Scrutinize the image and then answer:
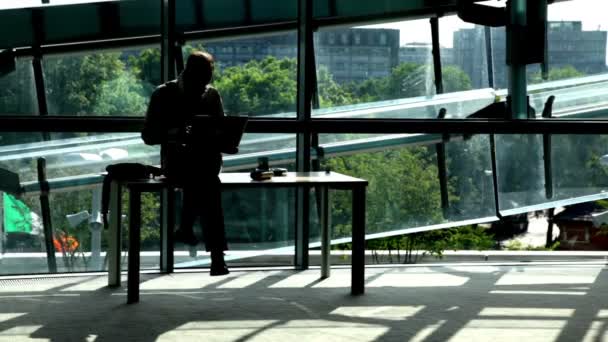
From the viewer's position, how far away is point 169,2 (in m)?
8.12

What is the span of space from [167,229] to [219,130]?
1.60 meters

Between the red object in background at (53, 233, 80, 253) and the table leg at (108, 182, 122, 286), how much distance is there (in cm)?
78

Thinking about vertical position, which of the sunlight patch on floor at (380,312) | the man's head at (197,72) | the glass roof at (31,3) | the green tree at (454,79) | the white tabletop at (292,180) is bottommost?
the sunlight patch on floor at (380,312)

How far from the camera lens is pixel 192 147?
6.77m

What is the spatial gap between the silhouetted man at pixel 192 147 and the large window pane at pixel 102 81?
123 cm

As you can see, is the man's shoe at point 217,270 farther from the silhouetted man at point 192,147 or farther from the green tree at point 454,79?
the green tree at point 454,79

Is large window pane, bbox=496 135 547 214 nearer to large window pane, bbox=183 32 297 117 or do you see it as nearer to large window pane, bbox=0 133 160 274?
large window pane, bbox=183 32 297 117

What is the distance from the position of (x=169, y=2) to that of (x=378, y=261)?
2580 millimetres

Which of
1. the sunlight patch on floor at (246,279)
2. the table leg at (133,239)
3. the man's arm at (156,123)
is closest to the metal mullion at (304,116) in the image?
the sunlight patch on floor at (246,279)

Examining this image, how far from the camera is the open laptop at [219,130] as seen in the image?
674 cm

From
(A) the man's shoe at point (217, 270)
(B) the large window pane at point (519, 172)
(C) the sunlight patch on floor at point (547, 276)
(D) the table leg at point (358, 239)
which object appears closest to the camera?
(A) the man's shoe at point (217, 270)

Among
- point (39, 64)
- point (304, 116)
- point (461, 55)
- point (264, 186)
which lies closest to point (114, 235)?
point (264, 186)

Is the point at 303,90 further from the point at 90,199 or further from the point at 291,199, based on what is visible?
the point at 90,199

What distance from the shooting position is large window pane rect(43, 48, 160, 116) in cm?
806
